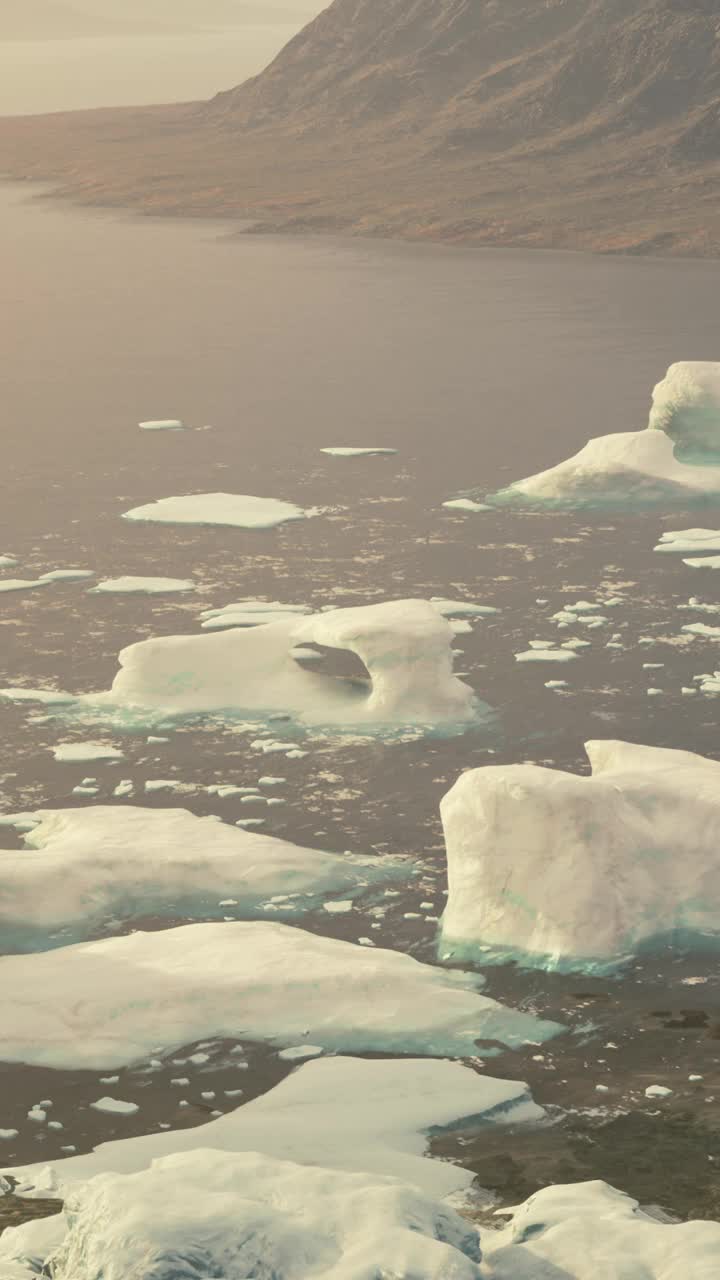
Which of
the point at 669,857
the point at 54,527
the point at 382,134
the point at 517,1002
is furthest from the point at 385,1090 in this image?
the point at 382,134

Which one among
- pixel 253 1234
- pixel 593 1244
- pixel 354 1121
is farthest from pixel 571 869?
pixel 253 1234

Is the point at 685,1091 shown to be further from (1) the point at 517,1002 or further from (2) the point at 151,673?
(2) the point at 151,673

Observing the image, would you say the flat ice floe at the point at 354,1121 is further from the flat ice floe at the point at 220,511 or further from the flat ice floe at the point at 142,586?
the flat ice floe at the point at 220,511

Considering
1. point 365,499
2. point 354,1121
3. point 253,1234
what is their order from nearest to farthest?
point 253,1234
point 354,1121
point 365,499

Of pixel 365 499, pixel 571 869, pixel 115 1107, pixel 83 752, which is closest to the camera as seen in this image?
pixel 115 1107

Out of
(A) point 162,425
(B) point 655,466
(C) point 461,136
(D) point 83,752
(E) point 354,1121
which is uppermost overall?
(C) point 461,136

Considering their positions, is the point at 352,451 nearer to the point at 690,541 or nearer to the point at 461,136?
the point at 690,541

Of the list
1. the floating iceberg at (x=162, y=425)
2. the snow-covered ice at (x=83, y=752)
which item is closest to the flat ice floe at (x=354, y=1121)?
the snow-covered ice at (x=83, y=752)

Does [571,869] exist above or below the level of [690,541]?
above
